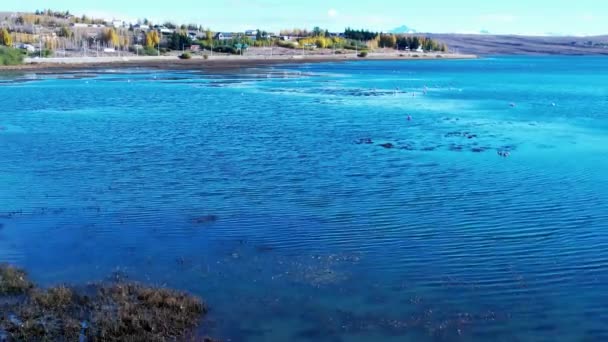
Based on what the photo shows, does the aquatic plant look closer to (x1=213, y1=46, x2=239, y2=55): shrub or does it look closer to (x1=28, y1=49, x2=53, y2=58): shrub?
(x1=28, y1=49, x2=53, y2=58): shrub

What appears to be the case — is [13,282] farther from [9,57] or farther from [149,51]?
[149,51]

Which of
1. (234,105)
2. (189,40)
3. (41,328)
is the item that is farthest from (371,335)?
(189,40)

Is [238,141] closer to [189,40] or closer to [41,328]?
[41,328]

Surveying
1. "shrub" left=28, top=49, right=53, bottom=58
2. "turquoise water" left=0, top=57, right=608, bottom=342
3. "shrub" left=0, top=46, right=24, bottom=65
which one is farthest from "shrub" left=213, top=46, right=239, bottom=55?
"turquoise water" left=0, top=57, right=608, bottom=342

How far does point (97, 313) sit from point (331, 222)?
20.2 feet

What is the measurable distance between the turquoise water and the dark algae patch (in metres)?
0.54

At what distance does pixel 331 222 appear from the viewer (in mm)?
14125

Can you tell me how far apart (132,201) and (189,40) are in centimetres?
13555

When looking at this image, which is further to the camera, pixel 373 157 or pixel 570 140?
pixel 570 140

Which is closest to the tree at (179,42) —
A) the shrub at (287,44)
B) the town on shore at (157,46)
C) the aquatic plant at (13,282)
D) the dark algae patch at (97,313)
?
the town on shore at (157,46)

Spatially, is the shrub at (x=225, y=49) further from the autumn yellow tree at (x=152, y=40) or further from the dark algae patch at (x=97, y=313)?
the dark algae patch at (x=97, y=313)

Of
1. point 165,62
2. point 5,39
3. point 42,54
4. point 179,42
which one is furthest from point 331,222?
point 179,42

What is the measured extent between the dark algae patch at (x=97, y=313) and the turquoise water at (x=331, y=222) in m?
→ 0.54

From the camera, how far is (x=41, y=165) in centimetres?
2012
